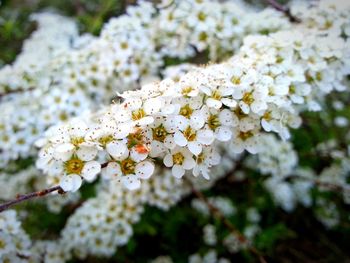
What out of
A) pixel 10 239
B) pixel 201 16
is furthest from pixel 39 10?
pixel 10 239

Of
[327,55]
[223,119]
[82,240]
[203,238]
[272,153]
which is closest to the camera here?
[223,119]

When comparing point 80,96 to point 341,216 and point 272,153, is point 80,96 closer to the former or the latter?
point 272,153

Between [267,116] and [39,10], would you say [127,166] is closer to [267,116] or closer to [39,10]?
[267,116]

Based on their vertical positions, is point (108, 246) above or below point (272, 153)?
below

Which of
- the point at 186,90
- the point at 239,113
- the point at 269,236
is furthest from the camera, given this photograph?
the point at 269,236

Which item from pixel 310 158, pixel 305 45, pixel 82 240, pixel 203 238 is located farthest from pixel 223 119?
pixel 310 158

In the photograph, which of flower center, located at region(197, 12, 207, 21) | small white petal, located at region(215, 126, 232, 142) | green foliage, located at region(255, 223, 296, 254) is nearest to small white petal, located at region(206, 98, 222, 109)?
small white petal, located at region(215, 126, 232, 142)

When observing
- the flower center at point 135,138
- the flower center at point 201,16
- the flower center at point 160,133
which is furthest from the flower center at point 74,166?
the flower center at point 201,16
